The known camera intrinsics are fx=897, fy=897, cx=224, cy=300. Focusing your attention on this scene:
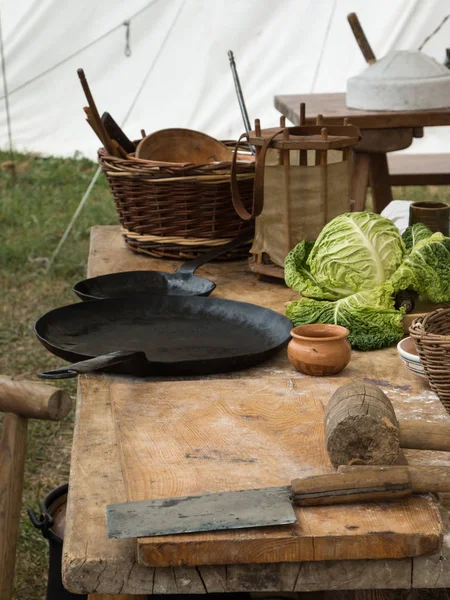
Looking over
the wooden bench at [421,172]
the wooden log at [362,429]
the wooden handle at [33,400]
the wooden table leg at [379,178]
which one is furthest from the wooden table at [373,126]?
the wooden log at [362,429]

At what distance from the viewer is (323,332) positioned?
1475 mm

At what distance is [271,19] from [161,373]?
594 cm

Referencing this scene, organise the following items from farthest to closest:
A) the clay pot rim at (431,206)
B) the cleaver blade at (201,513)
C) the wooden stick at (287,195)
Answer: the clay pot rim at (431,206) → the wooden stick at (287,195) → the cleaver blade at (201,513)

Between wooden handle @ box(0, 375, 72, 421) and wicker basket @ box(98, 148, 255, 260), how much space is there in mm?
697

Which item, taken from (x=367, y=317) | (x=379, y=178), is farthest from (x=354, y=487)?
(x=379, y=178)

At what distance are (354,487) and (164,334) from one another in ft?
2.43

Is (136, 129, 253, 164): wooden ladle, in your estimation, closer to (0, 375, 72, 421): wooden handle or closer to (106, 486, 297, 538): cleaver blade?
(0, 375, 72, 421): wooden handle

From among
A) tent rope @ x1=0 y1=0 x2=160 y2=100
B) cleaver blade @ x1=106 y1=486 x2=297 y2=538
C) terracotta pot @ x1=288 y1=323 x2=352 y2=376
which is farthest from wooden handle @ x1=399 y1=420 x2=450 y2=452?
tent rope @ x1=0 y1=0 x2=160 y2=100

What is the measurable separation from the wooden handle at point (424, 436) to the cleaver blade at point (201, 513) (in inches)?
7.2

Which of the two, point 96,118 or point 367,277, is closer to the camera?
point 367,277

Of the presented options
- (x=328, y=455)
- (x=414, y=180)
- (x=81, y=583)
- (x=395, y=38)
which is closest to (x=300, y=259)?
(x=328, y=455)

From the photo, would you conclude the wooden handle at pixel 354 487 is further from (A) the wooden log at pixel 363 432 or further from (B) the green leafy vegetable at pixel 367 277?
(B) the green leafy vegetable at pixel 367 277

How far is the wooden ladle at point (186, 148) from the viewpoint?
232cm

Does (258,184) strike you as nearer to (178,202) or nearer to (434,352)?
(178,202)
